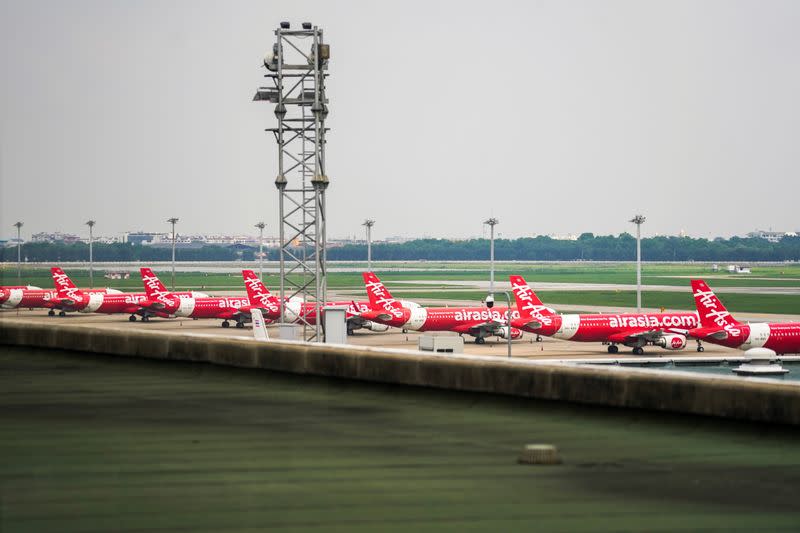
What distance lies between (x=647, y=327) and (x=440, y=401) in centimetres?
6575

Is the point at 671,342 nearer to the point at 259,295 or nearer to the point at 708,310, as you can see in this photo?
the point at 708,310

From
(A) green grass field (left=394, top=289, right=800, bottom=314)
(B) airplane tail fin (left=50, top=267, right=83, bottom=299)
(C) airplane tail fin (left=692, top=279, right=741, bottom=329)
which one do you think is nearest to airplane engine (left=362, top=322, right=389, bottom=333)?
(C) airplane tail fin (left=692, top=279, right=741, bottom=329)

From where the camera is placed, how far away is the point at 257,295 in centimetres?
10419

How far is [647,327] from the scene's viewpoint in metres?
79.8

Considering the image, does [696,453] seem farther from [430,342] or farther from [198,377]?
[430,342]

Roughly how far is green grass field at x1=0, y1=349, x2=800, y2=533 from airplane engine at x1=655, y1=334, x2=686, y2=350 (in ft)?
207

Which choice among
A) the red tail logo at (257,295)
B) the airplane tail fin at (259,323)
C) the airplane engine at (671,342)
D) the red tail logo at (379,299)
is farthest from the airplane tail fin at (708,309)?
the red tail logo at (257,295)

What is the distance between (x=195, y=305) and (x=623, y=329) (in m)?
45.8

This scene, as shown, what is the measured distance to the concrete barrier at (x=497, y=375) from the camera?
1354cm

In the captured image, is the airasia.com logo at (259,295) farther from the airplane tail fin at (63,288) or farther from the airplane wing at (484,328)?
the airplane tail fin at (63,288)

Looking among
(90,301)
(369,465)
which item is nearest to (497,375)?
(369,465)

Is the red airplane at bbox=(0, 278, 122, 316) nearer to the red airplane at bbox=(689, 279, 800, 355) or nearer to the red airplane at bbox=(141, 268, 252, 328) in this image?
the red airplane at bbox=(141, 268, 252, 328)

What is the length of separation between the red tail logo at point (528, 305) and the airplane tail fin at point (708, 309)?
1030cm

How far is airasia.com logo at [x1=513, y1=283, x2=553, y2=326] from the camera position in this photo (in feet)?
272
